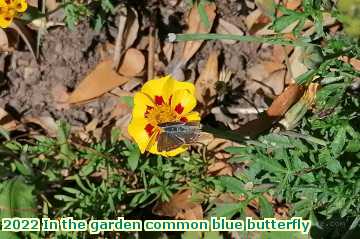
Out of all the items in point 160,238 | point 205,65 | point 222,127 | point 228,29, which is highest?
→ point 228,29

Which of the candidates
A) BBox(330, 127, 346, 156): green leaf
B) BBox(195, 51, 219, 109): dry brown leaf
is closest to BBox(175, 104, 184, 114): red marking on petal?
BBox(330, 127, 346, 156): green leaf

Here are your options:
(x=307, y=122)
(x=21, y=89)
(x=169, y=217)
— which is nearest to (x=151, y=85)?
(x=307, y=122)

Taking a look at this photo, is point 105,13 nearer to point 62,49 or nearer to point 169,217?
point 62,49

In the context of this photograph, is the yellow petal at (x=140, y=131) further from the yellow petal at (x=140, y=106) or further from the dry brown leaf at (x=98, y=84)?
the dry brown leaf at (x=98, y=84)

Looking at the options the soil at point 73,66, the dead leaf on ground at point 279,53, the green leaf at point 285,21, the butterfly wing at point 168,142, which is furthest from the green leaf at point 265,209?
the dead leaf on ground at point 279,53

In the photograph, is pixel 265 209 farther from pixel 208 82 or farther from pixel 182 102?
pixel 208 82

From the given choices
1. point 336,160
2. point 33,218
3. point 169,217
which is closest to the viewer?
point 336,160

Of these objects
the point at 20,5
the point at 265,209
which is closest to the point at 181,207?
the point at 265,209
